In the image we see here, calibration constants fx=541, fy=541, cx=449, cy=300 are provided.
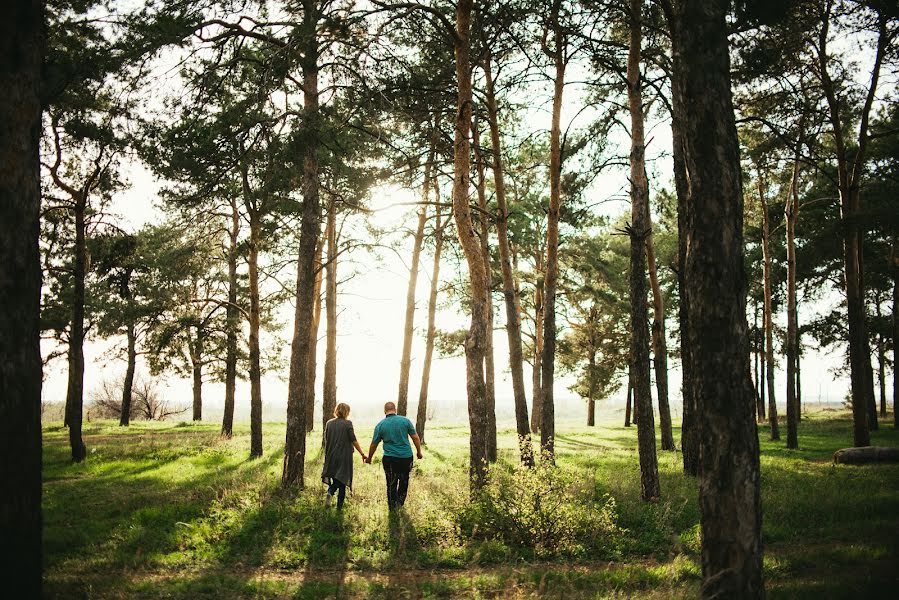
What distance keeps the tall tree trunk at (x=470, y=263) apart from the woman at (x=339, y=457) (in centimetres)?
233

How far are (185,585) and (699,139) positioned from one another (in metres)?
7.25

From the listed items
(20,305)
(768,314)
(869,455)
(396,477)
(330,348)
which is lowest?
(869,455)

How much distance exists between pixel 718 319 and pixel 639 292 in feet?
19.3

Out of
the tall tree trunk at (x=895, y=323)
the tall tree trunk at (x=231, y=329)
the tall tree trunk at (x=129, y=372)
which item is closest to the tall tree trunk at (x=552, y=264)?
the tall tree trunk at (x=231, y=329)

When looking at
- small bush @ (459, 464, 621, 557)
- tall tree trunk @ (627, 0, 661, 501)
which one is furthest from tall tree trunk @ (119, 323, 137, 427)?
tall tree trunk @ (627, 0, 661, 501)

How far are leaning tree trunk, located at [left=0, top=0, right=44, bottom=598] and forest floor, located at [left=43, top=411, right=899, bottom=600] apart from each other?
1.75 m

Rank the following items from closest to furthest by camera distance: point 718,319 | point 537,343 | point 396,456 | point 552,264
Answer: point 718,319 < point 396,456 < point 552,264 < point 537,343

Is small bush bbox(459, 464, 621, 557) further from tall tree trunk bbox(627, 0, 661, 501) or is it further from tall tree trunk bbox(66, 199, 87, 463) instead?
tall tree trunk bbox(66, 199, 87, 463)

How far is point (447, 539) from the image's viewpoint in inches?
313

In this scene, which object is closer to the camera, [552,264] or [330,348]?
[552,264]

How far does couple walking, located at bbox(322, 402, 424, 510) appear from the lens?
31.0 ft

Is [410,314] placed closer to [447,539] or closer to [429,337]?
[429,337]

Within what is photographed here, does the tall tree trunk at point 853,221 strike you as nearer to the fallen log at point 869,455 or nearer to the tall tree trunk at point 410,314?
the fallen log at point 869,455

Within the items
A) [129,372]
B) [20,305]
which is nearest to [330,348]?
[20,305]
